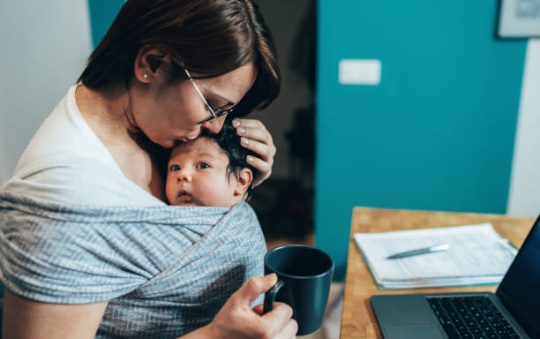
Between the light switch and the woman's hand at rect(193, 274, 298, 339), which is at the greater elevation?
the light switch

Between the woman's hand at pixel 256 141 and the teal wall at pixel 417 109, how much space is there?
1.40 meters

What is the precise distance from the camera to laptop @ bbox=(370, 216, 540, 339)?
0.89 m

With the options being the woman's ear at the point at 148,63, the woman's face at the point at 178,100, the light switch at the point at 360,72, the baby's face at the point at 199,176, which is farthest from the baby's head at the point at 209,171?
the light switch at the point at 360,72

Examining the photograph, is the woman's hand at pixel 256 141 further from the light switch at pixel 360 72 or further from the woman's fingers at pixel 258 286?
the light switch at pixel 360 72

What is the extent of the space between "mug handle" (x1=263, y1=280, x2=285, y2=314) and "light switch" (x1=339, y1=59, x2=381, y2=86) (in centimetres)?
182

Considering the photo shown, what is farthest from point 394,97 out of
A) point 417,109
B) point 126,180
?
point 126,180

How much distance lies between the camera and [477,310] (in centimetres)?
96

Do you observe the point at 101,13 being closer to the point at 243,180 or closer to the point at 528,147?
the point at 243,180

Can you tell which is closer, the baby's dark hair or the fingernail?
the fingernail

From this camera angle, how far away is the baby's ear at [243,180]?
1.15 m

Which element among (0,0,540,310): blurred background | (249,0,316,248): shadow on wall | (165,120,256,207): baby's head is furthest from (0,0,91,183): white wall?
(165,120,256,207): baby's head

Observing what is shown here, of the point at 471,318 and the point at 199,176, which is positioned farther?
the point at 199,176

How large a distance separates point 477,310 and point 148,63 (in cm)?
77

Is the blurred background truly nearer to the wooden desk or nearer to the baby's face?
the wooden desk
